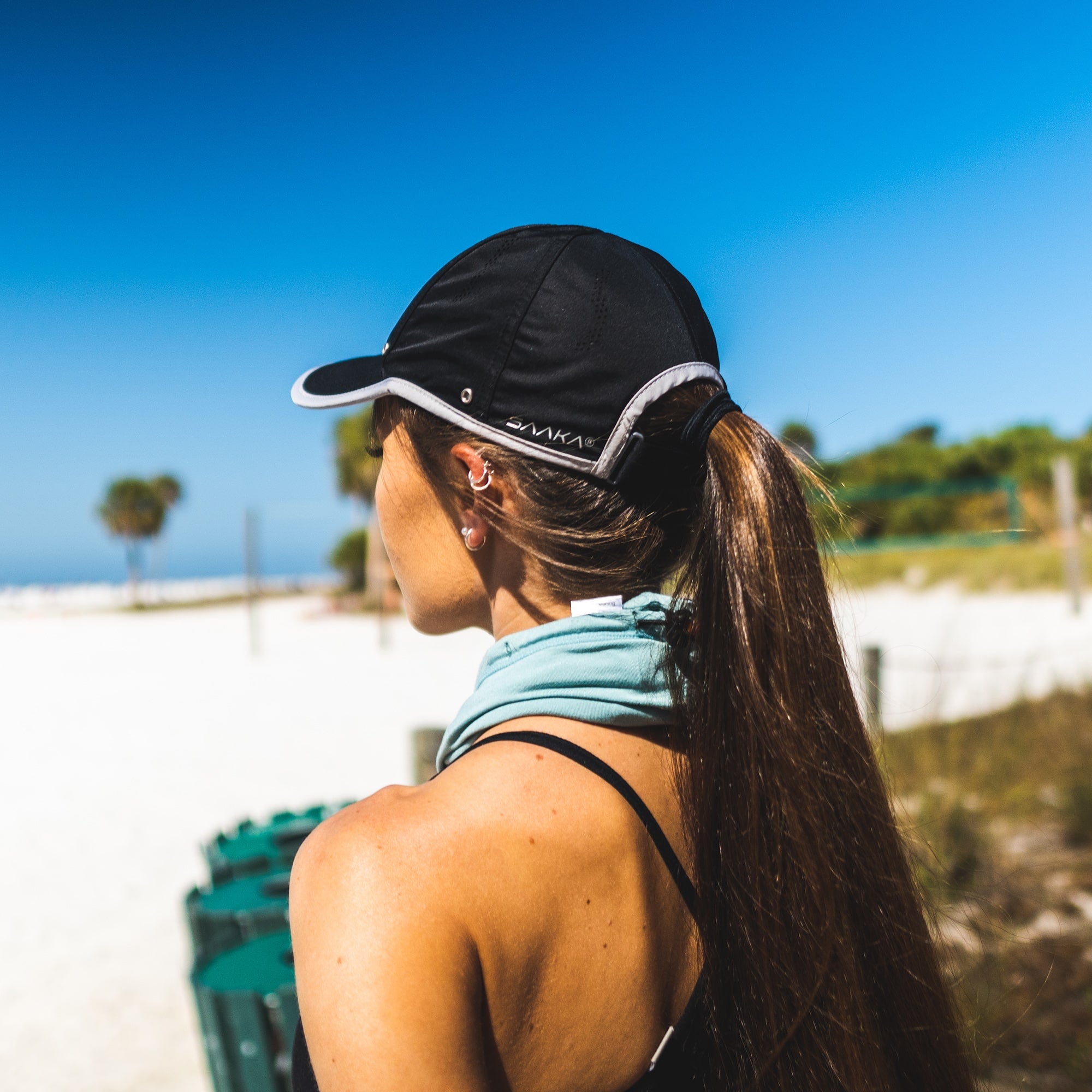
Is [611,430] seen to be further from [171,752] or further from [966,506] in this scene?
[966,506]

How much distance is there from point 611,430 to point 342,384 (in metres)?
0.46

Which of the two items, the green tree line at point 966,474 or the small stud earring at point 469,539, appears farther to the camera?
the green tree line at point 966,474

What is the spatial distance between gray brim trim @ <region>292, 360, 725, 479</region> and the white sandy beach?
0.87m

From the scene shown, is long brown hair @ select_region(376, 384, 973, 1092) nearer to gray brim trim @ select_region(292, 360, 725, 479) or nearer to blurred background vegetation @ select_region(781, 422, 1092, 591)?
gray brim trim @ select_region(292, 360, 725, 479)

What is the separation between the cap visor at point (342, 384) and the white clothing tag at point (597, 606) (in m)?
0.40

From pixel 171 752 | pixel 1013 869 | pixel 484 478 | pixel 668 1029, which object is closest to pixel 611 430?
pixel 484 478

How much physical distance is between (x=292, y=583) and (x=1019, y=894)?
37.0 m

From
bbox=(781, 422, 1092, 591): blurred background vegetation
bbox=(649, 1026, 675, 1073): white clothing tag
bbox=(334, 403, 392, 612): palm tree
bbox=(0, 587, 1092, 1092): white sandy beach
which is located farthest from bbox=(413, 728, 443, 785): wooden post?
bbox=(334, 403, 392, 612): palm tree

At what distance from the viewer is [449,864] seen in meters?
0.86

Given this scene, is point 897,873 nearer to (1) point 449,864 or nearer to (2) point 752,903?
(2) point 752,903

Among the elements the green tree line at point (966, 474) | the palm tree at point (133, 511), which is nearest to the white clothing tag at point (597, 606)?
the green tree line at point (966, 474)

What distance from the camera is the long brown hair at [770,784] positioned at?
1.06 m

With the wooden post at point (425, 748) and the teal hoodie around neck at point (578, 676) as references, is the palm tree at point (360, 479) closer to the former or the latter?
the wooden post at point (425, 748)

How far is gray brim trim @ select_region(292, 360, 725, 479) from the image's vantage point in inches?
43.1
